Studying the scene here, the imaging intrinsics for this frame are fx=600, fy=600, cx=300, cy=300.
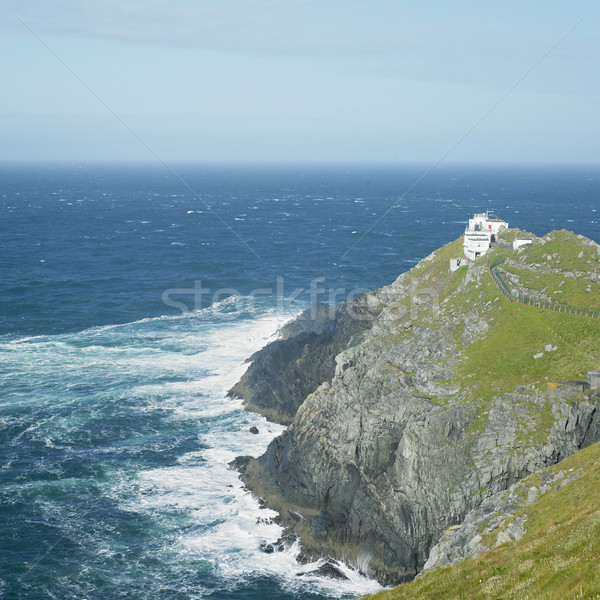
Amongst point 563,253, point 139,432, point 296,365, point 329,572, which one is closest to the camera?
point 329,572

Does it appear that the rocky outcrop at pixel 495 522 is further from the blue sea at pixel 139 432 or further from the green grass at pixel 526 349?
the green grass at pixel 526 349

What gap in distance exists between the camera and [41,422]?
75.6 metres

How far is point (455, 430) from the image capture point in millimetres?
53500

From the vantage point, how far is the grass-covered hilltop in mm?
46656

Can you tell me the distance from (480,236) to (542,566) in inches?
2746

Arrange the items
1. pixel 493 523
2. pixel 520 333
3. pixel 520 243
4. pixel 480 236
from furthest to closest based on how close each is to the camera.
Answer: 1. pixel 480 236
2. pixel 520 243
3. pixel 520 333
4. pixel 493 523

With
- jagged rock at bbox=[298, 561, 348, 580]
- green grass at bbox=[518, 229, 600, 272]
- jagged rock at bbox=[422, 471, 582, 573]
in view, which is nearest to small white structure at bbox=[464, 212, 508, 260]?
green grass at bbox=[518, 229, 600, 272]

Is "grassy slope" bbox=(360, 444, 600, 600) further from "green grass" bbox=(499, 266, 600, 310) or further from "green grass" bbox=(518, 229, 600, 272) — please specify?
"green grass" bbox=(518, 229, 600, 272)

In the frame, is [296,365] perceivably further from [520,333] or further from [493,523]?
[493,523]

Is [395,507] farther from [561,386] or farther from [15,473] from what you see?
[15,473]

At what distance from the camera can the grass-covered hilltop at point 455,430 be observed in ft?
153

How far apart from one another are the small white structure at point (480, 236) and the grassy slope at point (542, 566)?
50.9 m

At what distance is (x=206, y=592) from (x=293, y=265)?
119 m

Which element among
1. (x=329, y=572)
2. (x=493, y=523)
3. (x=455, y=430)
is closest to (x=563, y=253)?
(x=455, y=430)
